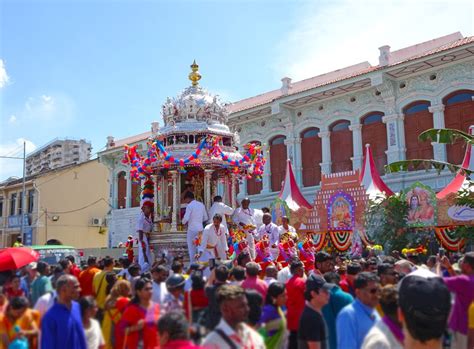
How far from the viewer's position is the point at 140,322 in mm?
4680

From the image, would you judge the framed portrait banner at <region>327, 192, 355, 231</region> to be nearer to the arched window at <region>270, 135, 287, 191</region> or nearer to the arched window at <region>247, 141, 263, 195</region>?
the arched window at <region>270, 135, 287, 191</region>

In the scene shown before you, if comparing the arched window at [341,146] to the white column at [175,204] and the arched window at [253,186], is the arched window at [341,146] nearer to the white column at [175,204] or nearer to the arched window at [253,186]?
the arched window at [253,186]

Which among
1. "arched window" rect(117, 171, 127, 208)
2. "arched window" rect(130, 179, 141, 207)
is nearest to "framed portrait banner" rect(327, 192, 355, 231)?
"arched window" rect(130, 179, 141, 207)

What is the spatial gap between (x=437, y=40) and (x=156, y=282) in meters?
20.2

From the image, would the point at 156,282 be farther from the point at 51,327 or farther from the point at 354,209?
the point at 354,209

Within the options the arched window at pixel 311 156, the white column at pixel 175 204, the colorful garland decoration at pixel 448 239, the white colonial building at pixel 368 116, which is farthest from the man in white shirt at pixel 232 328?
the arched window at pixel 311 156

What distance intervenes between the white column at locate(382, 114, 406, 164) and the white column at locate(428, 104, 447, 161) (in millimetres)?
1324

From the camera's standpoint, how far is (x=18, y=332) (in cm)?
476

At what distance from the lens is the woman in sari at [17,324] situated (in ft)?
15.8

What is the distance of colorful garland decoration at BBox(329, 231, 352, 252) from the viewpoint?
17719 mm

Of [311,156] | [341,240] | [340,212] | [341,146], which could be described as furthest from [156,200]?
[311,156]

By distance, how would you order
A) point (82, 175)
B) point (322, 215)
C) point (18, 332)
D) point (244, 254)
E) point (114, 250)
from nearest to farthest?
point (18, 332) → point (244, 254) → point (322, 215) → point (114, 250) → point (82, 175)

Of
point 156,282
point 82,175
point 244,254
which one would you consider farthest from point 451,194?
point 82,175

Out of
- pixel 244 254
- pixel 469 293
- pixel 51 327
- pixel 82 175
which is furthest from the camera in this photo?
pixel 82 175
